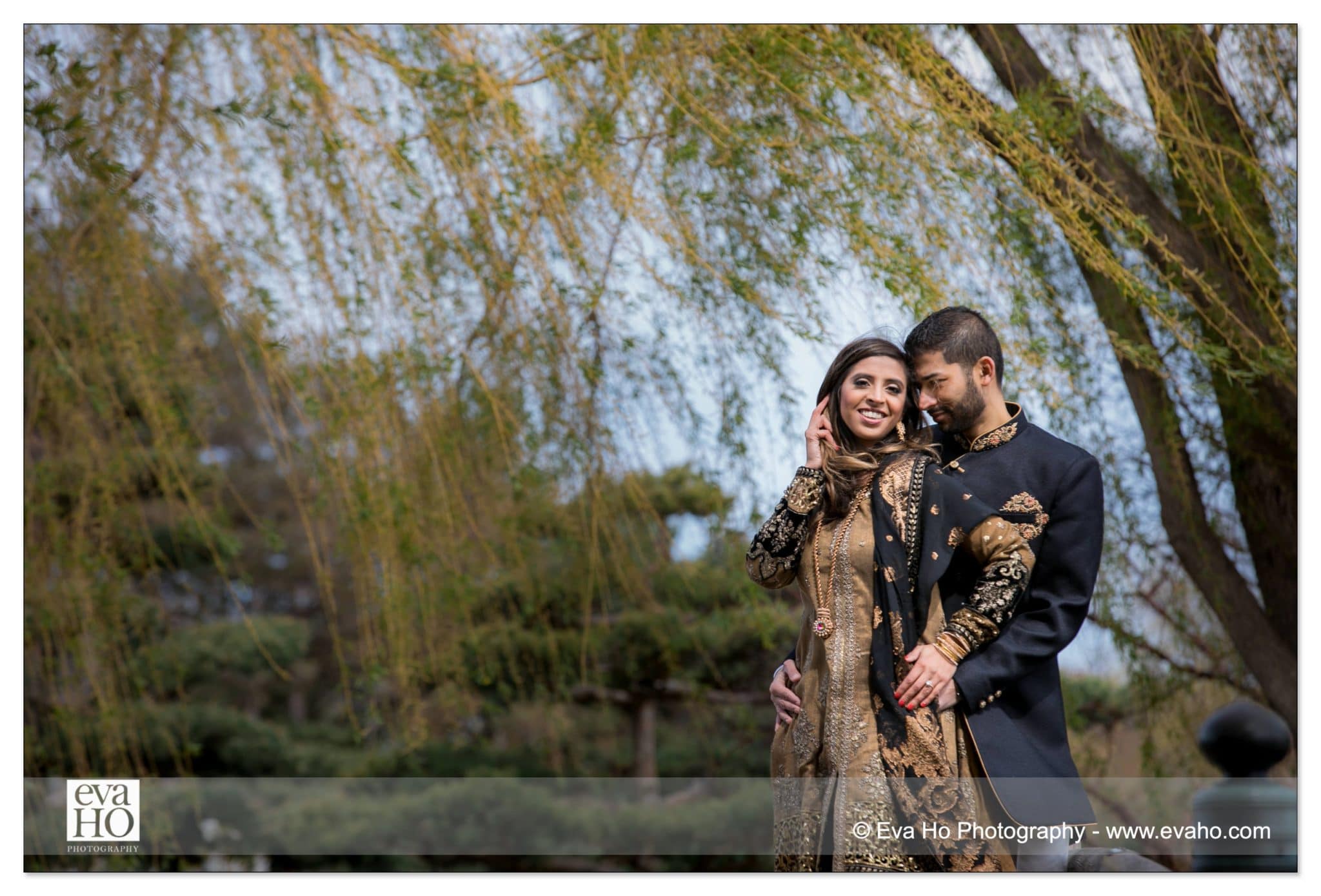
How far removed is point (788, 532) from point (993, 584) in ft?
0.75

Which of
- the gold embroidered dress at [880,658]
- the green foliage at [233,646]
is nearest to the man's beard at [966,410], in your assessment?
the gold embroidered dress at [880,658]

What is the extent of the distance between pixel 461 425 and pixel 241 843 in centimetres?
325

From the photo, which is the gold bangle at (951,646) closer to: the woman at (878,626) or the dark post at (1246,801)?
the woman at (878,626)

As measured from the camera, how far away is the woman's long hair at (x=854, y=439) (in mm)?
1360

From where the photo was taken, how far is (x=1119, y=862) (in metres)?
1.56

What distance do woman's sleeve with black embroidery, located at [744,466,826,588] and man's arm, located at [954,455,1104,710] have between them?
8.7 inches

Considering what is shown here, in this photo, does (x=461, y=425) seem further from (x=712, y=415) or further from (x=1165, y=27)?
(x=1165, y=27)

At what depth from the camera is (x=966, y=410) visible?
1444mm

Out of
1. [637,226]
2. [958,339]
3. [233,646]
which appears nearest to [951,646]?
[958,339]

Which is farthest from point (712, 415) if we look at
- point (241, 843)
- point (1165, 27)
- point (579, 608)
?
point (241, 843)

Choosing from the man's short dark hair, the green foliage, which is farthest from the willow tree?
the green foliage

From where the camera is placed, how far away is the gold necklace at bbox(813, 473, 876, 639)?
1.35 m

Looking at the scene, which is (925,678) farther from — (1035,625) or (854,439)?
(854,439)

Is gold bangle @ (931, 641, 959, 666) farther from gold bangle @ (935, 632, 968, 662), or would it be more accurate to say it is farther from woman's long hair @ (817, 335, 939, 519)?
woman's long hair @ (817, 335, 939, 519)
